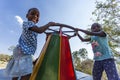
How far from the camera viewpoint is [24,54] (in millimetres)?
2305

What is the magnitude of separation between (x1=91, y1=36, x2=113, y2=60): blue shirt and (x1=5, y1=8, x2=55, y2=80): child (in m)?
0.97

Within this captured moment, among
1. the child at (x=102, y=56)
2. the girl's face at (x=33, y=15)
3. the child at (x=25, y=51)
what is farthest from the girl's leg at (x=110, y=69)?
the girl's face at (x=33, y=15)

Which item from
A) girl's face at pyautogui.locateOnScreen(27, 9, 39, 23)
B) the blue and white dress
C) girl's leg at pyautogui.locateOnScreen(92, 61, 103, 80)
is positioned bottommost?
girl's leg at pyautogui.locateOnScreen(92, 61, 103, 80)

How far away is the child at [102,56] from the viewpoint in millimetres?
2990

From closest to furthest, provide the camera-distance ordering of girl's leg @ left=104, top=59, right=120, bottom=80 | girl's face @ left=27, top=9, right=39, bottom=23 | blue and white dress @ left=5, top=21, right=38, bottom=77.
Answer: blue and white dress @ left=5, top=21, right=38, bottom=77 → girl's face @ left=27, top=9, right=39, bottom=23 → girl's leg @ left=104, top=59, right=120, bottom=80

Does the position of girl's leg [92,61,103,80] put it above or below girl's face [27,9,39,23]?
below

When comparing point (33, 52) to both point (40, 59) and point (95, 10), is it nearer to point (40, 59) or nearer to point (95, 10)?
point (40, 59)

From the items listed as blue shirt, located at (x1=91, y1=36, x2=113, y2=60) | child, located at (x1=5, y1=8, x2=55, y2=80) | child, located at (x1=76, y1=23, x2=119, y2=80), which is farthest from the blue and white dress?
blue shirt, located at (x1=91, y1=36, x2=113, y2=60)

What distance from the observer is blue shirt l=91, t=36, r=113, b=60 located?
9.93 feet

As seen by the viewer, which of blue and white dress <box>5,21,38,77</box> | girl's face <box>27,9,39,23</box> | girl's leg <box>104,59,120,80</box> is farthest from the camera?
girl's leg <box>104,59,120,80</box>

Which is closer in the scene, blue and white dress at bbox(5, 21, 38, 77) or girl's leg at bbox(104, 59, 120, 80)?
blue and white dress at bbox(5, 21, 38, 77)

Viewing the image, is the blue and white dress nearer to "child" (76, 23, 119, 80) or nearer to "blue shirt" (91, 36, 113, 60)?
"child" (76, 23, 119, 80)

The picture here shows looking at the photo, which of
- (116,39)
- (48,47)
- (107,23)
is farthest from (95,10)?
(48,47)

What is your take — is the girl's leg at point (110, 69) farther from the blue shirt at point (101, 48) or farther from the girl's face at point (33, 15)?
the girl's face at point (33, 15)
